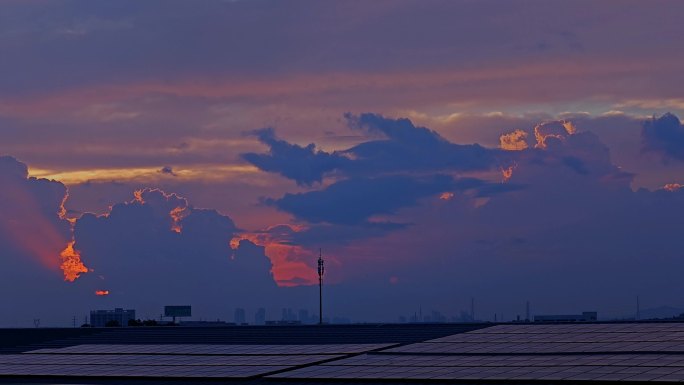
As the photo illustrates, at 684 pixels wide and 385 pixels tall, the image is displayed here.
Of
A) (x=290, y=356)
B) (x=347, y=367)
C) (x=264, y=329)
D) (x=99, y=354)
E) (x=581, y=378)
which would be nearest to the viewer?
(x=581, y=378)

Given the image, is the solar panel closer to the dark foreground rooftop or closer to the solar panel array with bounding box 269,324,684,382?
the dark foreground rooftop

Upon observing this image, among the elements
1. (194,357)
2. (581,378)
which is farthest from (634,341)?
(194,357)

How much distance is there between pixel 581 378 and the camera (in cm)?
7644

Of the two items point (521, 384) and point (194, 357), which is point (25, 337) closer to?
point (194, 357)

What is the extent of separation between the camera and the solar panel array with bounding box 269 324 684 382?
261 feet

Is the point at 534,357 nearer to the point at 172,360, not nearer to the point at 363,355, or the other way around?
the point at 363,355

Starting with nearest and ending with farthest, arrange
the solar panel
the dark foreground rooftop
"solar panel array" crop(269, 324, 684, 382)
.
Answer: "solar panel array" crop(269, 324, 684, 382) < the dark foreground rooftop < the solar panel

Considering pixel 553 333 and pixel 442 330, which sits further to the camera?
pixel 442 330

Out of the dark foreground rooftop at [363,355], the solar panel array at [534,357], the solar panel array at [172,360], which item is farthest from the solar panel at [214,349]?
the solar panel array at [534,357]

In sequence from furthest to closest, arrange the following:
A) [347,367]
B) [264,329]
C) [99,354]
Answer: [264,329] → [99,354] → [347,367]

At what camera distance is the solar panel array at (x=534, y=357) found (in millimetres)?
79562

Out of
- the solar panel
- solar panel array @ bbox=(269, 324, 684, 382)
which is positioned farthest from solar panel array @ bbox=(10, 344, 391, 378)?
solar panel array @ bbox=(269, 324, 684, 382)

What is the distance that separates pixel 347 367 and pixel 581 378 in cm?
2084

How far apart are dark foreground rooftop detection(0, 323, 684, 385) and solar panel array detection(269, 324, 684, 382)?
0.27 feet
